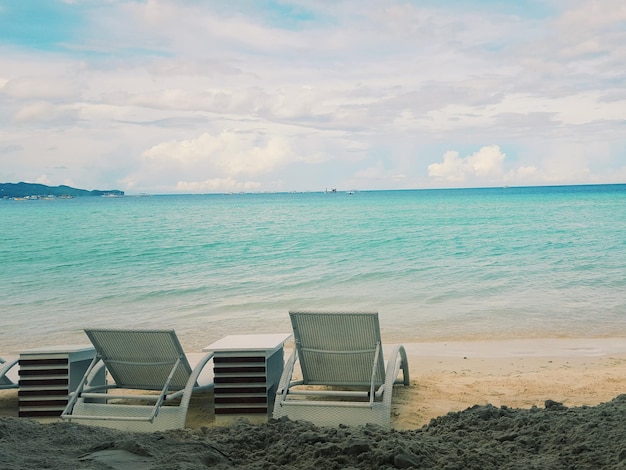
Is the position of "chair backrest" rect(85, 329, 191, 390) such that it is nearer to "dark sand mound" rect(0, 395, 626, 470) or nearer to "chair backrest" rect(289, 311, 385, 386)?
"chair backrest" rect(289, 311, 385, 386)

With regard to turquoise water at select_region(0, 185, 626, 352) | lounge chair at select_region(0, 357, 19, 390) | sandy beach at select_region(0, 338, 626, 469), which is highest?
sandy beach at select_region(0, 338, 626, 469)

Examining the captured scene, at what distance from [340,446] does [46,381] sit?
11.2ft

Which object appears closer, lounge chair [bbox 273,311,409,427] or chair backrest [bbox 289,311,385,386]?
lounge chair [bbox 273,311,409,427]

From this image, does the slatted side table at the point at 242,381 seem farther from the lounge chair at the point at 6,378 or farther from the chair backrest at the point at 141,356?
the lounge chair at the point at 6,378

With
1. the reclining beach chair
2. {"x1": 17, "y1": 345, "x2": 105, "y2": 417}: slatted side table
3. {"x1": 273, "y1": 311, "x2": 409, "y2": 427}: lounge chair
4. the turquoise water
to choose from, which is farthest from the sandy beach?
the turquoise water

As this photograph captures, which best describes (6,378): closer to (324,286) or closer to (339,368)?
(339,368)

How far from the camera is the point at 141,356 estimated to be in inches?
209

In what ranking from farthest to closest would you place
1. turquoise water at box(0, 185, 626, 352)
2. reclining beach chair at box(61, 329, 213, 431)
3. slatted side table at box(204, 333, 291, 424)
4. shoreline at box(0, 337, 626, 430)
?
turquoise water at box(0, 185, 626, 352)
shoreline at box(0, 337, 626, 430)
slatted side table at box(204, 333, 291, 424)
reclining beach chair at box(61, 329, 213, 431)

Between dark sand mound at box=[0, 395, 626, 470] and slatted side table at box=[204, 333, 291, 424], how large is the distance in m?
1.35

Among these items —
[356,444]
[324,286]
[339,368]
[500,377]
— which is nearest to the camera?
[356,444]

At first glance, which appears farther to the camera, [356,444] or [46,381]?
[46,381]

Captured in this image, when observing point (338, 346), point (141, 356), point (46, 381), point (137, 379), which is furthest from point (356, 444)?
point (46, 381)

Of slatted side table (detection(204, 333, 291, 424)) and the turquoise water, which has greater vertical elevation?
slatted side table (detection(204, 333, 291, 424))

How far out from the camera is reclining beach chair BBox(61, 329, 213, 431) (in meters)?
4.99
